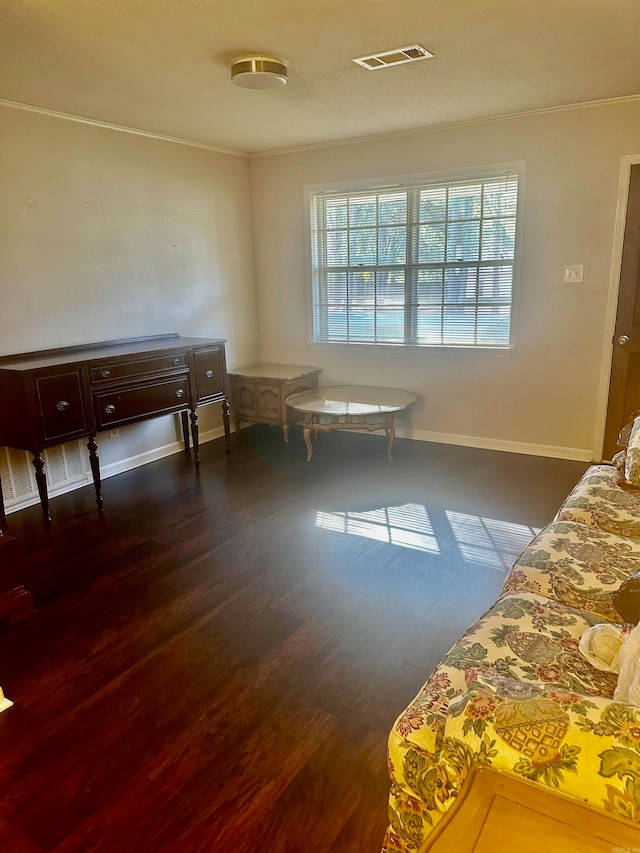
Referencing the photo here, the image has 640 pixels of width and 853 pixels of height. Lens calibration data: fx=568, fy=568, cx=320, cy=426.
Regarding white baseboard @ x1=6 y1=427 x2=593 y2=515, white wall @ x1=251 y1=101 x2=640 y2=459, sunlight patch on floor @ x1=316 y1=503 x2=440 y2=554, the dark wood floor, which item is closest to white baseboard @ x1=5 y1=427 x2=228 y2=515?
white baseboard @ x1=6 y1=427 x2=593 y2=515

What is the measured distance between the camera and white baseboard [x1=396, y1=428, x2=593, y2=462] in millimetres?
4203

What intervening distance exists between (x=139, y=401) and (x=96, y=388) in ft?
1.13

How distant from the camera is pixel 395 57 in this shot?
2.75 meters

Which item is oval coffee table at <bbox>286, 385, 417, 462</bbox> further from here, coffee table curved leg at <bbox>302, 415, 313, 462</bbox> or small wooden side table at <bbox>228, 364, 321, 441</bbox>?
small wooden side table at <bbox>228, 364, 321, 441</bbox>

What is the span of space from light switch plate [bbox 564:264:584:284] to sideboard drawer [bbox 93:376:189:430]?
279 cm

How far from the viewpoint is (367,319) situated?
4945 millimetres

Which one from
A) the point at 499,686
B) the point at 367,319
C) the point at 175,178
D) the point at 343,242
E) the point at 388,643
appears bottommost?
the point at 388,643

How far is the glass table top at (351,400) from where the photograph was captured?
165 inches

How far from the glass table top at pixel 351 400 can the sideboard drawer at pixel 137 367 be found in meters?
0.94

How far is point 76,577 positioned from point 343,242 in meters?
3.46

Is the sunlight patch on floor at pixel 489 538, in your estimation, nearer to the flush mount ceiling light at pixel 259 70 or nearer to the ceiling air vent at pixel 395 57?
the ceiling air vent at pixel 395 57

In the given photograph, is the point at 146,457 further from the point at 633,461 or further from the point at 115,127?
the point at 633,461

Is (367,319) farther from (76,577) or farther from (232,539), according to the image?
(76,577)

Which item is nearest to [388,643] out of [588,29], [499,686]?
[499,686]
